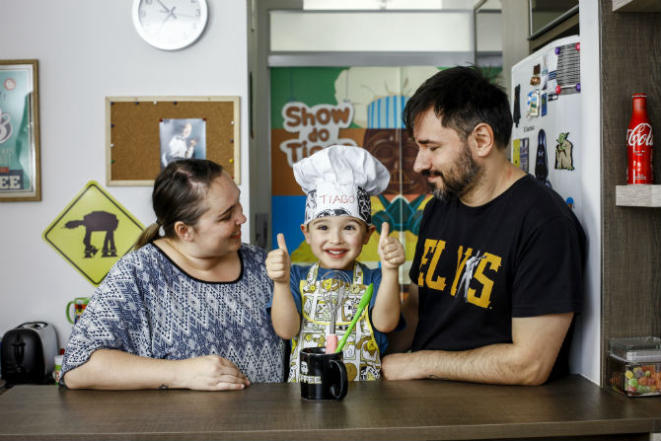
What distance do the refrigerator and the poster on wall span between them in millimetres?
2967

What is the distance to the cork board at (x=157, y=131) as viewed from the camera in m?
3.07

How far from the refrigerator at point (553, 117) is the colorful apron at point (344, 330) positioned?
0.63 m

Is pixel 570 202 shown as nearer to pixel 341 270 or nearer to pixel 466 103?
pixel 466 103

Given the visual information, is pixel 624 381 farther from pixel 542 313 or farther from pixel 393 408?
pixel 393 408

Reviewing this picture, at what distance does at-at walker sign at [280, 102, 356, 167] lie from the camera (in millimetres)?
5062

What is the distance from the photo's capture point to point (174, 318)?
1786 millimetres

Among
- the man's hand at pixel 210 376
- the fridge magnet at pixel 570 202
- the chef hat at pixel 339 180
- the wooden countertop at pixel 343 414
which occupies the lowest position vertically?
the wooden countertop at pixel 343 414

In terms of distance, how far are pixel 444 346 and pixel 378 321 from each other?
193 millimetres

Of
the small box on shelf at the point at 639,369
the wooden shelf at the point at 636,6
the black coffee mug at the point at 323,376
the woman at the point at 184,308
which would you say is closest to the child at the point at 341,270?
the woman at the point at 184,308

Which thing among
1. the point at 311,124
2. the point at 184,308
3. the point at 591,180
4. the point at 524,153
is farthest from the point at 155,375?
the point at 311,124

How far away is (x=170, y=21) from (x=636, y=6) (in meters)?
A: 2.16

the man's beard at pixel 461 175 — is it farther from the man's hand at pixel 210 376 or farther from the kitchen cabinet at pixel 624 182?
the man's hand at pixel 210 376

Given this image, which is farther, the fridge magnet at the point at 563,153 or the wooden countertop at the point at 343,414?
the fridge magnet at the point at 563,153

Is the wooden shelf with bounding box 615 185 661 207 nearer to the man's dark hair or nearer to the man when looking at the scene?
the man
